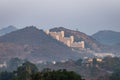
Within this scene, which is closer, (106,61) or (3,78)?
(3,78)

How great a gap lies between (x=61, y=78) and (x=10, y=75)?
1434 inches

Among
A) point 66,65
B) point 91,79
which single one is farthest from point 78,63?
point 91,79

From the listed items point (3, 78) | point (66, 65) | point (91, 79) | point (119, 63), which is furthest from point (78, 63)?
point (3, 78)

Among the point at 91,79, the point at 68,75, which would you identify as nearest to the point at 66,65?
the point at 91,79

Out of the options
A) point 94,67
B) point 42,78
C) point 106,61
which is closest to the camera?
point 42,78

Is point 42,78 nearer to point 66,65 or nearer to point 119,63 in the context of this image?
point 119,63

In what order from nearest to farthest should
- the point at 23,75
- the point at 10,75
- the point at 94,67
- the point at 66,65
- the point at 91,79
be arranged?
the point at 23,75, the point at 10,75, the point at 91,79, the point at 94,67, the point at 66,65

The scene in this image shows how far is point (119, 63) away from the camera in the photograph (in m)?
155

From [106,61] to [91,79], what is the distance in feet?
140

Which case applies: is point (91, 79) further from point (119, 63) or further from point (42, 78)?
point (42, 78)

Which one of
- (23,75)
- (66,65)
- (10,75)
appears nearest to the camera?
(23,75)

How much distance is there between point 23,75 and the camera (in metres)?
80.0

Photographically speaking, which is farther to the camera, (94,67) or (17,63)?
(17,63)

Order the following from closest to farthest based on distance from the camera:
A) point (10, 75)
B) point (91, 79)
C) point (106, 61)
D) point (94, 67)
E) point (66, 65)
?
point (10, 75) → point (91, 79) → point (94, 67) → point (106, 61) → point (66, 65)
